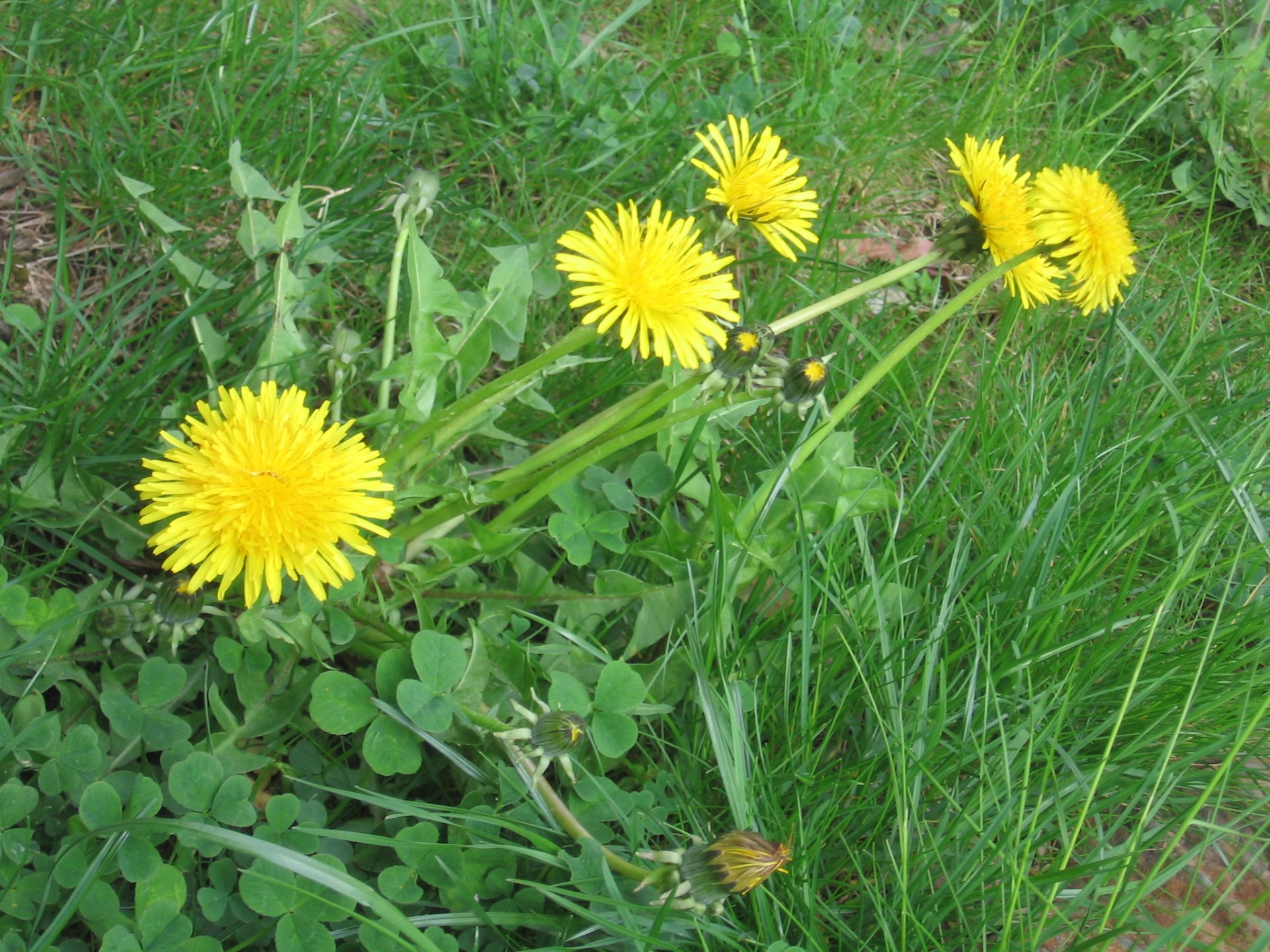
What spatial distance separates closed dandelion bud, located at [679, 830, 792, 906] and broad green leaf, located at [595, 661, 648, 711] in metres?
0.25

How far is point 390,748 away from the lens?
136 cm

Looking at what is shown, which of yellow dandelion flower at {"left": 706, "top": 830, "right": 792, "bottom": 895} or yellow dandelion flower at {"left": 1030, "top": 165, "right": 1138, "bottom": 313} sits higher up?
yellow dandelion flower at {"left": 1030, "top": 165, "right": 1138, "bottom": 313}

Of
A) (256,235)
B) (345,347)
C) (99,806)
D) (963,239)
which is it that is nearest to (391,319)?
(345,347)

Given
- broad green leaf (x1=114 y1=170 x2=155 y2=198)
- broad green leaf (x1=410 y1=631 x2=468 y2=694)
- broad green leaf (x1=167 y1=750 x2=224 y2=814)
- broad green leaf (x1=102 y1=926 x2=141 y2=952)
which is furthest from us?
broad green leaf (x1=114 y1=170 x2=155 y2=198)

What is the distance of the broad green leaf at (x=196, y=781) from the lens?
125 centimetres

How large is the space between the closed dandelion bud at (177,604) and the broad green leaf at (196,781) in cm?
17

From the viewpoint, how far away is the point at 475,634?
142 centimetres

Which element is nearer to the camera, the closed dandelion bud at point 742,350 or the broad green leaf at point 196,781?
the broad green leaf at point 196,781

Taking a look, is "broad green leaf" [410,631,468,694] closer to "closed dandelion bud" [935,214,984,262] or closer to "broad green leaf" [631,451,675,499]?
"broad green leaf" [631,451,675,499]

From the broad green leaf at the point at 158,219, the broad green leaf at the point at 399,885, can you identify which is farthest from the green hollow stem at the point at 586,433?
the broad green leaf at the point at 158,219

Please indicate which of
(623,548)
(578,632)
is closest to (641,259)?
(623,548)

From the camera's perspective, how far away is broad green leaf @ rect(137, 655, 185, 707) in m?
1.33

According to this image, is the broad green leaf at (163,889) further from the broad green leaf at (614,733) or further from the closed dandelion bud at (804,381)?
the closed dandelion bud at (804,381)

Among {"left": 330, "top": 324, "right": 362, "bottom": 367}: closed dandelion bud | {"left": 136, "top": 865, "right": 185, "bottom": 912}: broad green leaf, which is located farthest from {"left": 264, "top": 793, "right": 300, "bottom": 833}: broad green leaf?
{"left": 330, "top": 324, "right": 362, "bottom": 367}: closed dandelion bud
